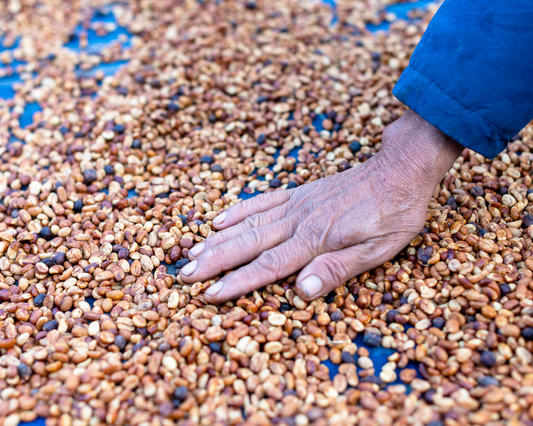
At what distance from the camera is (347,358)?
143 cm

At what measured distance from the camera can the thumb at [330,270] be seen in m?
1.50

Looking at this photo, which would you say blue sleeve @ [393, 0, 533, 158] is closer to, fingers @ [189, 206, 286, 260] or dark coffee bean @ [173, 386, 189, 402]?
fingers @ [189, 206, 286, 260]

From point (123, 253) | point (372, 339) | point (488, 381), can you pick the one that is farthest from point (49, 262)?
point (488, 381)

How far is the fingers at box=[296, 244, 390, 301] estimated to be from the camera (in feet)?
4.91

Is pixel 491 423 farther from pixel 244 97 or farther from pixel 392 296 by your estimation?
pixel 244 97

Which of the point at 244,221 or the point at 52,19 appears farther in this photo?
the point at 52,19

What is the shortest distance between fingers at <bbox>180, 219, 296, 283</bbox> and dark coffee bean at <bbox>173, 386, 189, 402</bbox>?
417mm

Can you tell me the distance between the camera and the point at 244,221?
174 cm

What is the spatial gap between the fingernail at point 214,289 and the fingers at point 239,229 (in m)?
0.19

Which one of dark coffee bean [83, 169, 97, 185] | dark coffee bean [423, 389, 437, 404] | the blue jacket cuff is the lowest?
dark coffee bean [423, 389, 437, 404]

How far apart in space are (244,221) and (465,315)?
2.74ft

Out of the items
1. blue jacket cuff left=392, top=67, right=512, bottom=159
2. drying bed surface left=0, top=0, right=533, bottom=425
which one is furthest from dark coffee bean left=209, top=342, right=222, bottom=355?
blue jacket cuff left=392, top=67, right=512, bottom=159

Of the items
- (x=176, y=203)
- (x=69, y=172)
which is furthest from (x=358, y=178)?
(x=69, y=172)

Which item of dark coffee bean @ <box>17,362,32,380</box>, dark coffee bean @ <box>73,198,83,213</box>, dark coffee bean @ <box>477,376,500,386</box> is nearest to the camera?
dark coffee bean @ <box>477,376,500,386</box>
